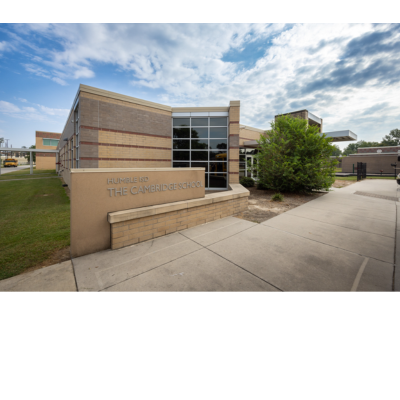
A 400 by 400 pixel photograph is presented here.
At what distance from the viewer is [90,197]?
14.8 ft

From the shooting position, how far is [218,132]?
14.7 m

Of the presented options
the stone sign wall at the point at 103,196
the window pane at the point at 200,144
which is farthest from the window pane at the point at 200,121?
the stone sign wall at the point at 103,196

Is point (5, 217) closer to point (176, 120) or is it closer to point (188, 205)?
point (188, 205)

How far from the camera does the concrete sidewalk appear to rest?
3.36m

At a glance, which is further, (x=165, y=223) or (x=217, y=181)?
(x=217, y=181)

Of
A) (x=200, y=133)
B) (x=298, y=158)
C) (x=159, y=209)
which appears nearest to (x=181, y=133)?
(x=200, y=133)

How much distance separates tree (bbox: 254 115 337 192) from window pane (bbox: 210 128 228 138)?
11.0ft

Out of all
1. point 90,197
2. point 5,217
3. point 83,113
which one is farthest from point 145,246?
point 83,113

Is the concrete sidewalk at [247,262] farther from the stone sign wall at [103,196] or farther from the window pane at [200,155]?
the window pane at [200,155]

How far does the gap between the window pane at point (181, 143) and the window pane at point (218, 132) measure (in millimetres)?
1878

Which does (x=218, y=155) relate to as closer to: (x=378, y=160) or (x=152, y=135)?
(x=152, y=135)

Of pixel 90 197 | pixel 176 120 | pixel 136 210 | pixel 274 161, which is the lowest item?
pixel 136 210

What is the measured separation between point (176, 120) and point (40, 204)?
10027 millimetres

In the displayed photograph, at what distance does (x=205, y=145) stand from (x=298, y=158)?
6478mm
